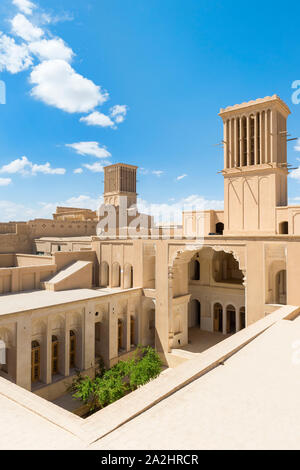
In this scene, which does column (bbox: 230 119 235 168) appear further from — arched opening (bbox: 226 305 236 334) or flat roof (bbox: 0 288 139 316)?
flat roof (bbox: 0 288 139 316)

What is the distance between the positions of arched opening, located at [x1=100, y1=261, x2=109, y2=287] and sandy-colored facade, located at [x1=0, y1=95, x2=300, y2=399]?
85mm

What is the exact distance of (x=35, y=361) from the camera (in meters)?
17.5

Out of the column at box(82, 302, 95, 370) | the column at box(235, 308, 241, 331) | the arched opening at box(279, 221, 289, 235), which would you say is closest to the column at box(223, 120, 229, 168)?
the arched opening at box(279, 221, 289, 235)

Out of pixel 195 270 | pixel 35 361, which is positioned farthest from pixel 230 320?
pixel 35 361

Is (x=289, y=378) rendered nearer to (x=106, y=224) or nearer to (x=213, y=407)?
(x=213, y=407)

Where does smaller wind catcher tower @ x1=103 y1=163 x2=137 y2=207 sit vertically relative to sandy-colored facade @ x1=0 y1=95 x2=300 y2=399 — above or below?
above

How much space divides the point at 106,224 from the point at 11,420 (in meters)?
34.3

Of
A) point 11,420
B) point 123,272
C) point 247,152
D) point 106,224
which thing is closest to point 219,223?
point 247,152

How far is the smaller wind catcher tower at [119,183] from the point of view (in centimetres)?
5781

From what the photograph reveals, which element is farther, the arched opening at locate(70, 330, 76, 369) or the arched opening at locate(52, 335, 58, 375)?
the arched opening at locate(70, 330, 76, 369)

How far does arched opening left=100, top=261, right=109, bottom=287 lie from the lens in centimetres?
2689

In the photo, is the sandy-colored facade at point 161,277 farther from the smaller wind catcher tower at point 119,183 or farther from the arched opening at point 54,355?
the smaller wind catcher tower at point 119,183

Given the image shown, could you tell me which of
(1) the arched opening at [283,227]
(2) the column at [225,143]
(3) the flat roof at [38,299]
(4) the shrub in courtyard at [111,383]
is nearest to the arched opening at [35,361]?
(4) the shrub in courtyard at [111,383]

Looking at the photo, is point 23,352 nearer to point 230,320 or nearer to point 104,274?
point 104,274
